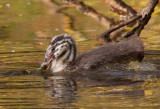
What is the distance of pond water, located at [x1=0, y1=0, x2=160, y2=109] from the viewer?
8.12 metres

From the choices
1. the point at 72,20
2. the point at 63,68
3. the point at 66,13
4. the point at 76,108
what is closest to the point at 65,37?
the point at 63,68

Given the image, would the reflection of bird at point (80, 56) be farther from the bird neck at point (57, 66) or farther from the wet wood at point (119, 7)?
the wet wood at point (119, 7)

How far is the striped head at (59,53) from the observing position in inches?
431

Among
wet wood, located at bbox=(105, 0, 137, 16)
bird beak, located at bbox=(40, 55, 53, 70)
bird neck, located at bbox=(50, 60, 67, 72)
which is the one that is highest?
bird beak, located at bbox=(40, 55, 53, 70)

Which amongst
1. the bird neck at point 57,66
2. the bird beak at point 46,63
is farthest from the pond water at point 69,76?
the bird neck at point 57,66

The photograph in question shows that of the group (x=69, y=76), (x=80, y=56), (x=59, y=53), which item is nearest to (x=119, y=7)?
(x=80, y=56)

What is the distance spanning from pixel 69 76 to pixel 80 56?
87cm

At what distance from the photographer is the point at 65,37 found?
1109 centimetres

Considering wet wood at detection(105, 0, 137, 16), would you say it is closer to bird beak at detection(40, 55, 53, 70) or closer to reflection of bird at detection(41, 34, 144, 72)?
reflection of bird at detection(41, 34, 144, 72)

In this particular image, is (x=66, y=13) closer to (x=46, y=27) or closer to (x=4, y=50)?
(x=46, y=27)

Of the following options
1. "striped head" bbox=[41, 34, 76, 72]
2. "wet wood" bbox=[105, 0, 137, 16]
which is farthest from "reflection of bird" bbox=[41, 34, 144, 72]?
"wet wood" bbox=[105, 0, 137, 16]

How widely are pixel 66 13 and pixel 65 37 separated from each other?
7811mm

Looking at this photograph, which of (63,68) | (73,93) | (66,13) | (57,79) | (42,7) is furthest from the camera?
(42,7)

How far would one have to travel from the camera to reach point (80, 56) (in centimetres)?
1119
